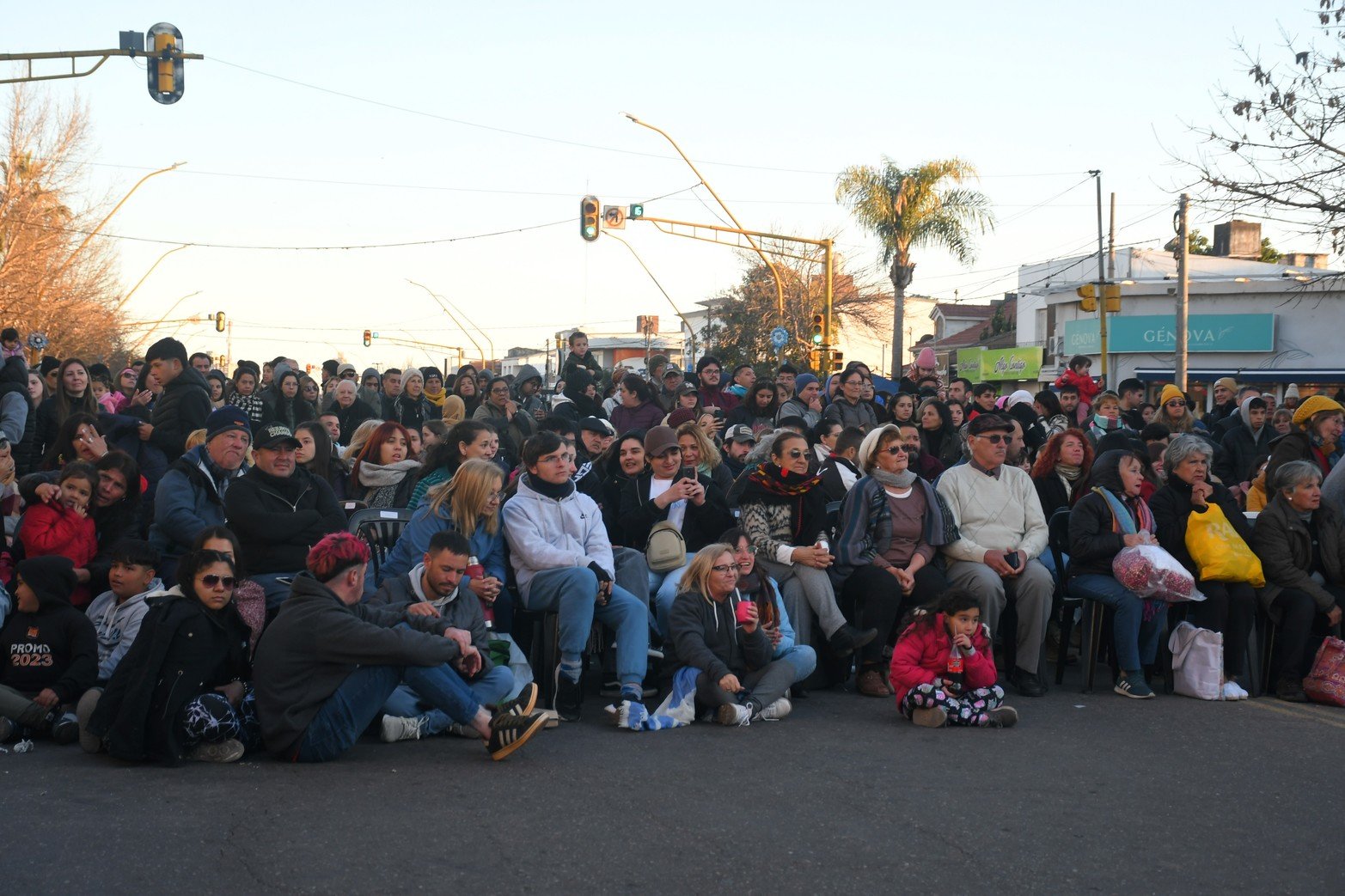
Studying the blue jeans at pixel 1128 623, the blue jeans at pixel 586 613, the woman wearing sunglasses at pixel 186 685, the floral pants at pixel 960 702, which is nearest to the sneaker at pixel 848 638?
the floral pants at pixel 960 702

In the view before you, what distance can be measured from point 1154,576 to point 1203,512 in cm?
93

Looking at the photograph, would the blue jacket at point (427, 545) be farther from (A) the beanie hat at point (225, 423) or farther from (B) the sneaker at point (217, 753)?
(B) the sneaker at point (217, 753)

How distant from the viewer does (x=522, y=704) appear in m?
7.02

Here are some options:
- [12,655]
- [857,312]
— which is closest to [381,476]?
[12,655]

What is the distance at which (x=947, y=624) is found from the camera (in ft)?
25.7

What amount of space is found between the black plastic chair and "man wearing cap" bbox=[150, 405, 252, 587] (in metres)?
0.84

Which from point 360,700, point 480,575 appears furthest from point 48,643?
point 480,575

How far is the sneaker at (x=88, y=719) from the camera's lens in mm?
6586

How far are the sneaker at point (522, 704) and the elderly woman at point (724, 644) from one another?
115cm

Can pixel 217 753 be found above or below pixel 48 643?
below

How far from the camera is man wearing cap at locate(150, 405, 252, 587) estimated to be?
8.09 meters

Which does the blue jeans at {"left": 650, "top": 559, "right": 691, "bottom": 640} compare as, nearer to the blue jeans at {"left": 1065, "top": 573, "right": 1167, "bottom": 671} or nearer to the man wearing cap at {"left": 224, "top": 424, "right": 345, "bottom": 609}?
the man wearing cap at {"left": 224, "top": 424, "right": 345, "bottom": 609}

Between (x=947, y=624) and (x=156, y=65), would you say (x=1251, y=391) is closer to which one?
(x=947, y=624)

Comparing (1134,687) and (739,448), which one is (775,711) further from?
(739,448)
